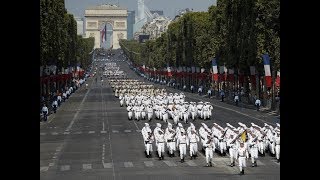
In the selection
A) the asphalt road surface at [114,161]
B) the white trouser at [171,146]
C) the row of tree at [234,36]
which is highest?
the row of tree at [234,36]

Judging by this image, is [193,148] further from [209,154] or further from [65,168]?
[65,168]

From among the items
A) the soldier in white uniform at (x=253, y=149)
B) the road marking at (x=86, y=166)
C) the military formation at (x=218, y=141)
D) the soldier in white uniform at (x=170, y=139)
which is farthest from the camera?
the soldier in white uniform at (x=170, y=139)

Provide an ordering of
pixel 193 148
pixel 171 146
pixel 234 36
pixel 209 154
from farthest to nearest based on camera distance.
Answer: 1. pixel 234 36
2. pixel 171 146
3. pixel 193 148
4. pixel 209 154

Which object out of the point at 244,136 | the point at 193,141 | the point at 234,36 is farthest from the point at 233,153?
the point at 234,36

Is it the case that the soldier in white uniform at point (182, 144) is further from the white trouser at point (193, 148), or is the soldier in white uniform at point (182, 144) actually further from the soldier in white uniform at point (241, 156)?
the soldier in white uniform at point (241, 156)

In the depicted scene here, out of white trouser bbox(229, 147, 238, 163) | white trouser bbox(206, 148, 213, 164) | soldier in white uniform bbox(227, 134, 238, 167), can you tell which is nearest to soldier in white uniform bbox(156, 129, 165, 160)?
white trouser bbox(206, 148, 213, 164)

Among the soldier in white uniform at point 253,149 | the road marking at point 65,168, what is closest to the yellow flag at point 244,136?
the soldier in white uniform at point 253,149

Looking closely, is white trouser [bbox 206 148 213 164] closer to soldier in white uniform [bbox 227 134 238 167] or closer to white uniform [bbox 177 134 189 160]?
soldier in white uniform [bbox 227 134 238 167]
